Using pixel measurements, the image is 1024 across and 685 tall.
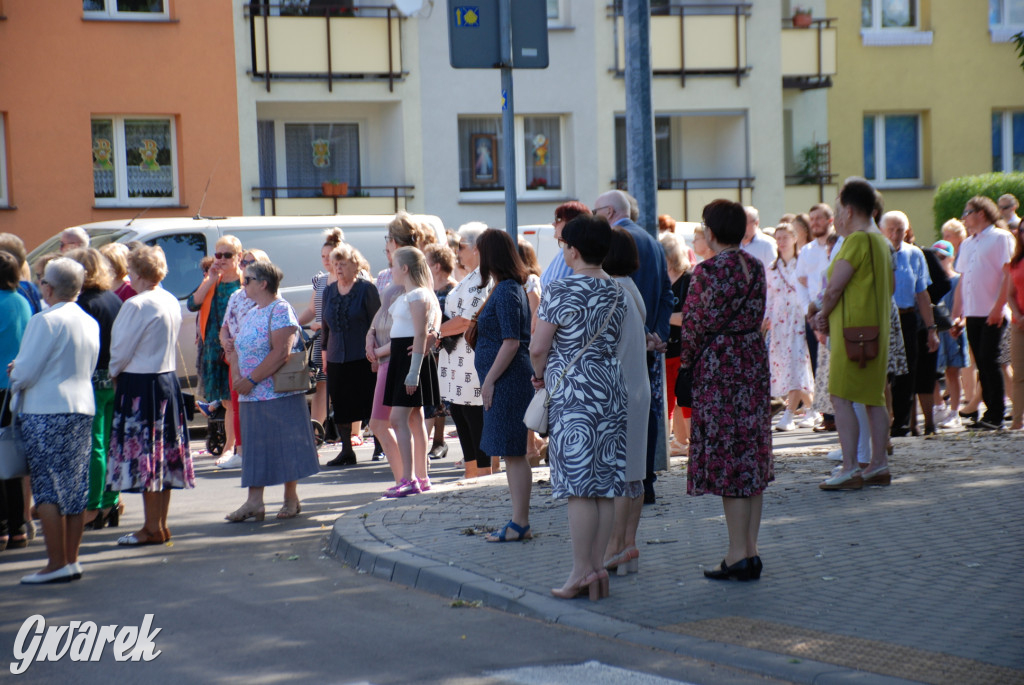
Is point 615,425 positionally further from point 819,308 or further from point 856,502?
point 819,308

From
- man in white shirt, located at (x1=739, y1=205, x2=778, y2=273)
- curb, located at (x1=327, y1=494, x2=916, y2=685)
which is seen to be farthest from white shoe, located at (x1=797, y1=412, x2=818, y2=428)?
curb, located at (x1=327, y1=494, x2=916, y2=685)

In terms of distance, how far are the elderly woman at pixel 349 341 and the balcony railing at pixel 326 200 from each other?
11342 mm

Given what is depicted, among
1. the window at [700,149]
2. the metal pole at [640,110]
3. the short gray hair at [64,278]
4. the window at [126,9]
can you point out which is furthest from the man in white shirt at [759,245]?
the window at [700,149]

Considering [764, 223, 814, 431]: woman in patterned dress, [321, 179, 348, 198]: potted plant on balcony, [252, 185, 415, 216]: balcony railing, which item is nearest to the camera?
[764, 223, 814, 431]: woman in patterned dress

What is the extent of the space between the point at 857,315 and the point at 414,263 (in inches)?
127

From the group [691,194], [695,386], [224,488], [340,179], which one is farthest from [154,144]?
[695,386]

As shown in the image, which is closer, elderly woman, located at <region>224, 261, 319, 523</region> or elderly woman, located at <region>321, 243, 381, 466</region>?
elderly woman, located at <region>224, 261, 319, 523</region>

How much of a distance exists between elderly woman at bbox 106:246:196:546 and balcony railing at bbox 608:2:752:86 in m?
17.9

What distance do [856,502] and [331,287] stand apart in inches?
218

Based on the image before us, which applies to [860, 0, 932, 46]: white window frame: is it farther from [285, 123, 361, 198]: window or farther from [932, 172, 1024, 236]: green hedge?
[285, 123, 361, 198]: window

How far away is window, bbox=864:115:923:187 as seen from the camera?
2830cm

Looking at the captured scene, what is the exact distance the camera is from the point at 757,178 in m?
26.0

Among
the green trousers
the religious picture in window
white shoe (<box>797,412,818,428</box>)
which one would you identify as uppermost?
the religious picture in window

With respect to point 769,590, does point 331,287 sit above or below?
above
